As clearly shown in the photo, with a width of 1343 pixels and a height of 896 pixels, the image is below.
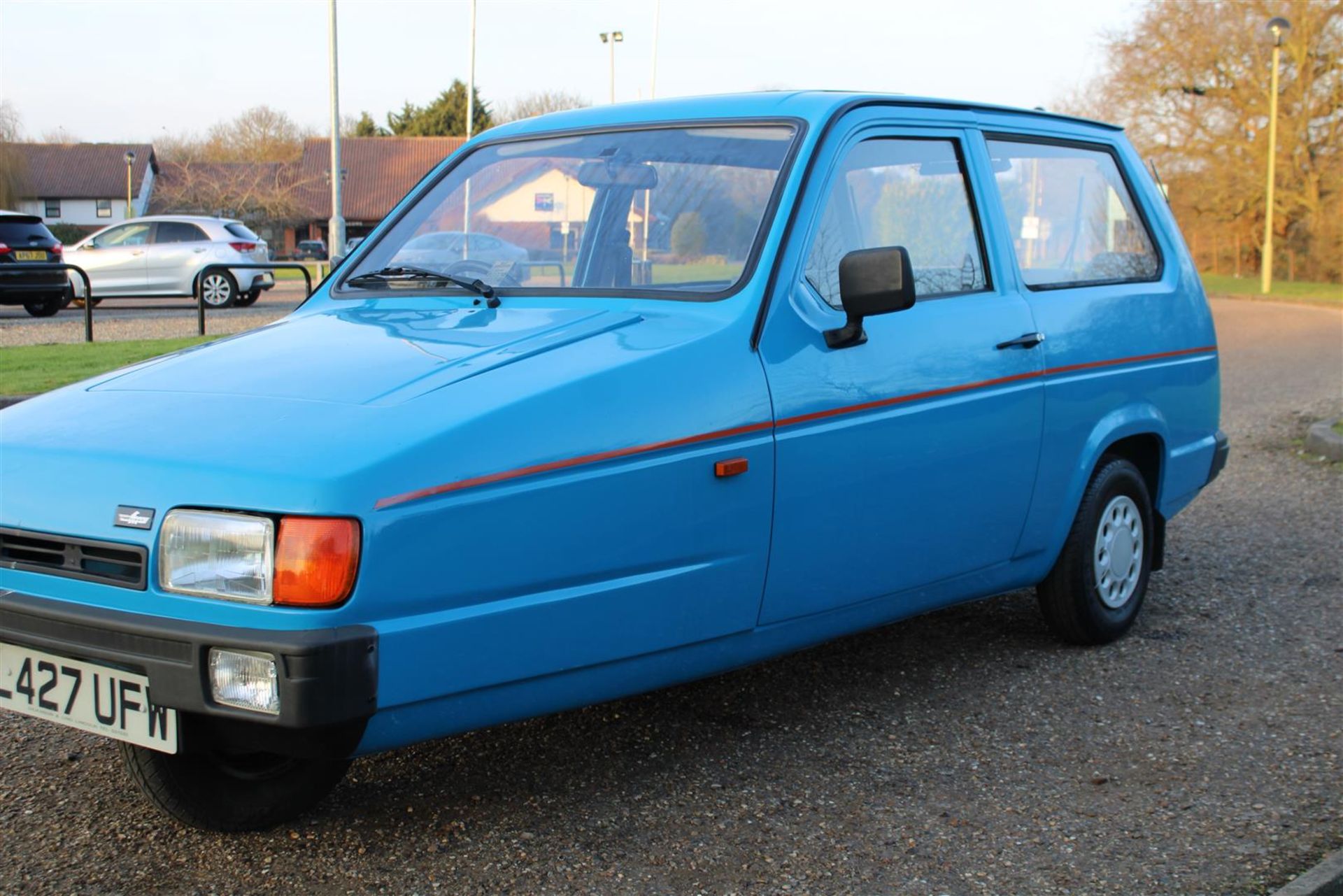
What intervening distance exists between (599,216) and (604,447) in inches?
50.3

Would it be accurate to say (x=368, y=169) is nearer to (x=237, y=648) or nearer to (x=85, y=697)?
(x=85, y=697)

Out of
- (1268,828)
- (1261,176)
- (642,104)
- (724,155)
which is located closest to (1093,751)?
(1268,828)

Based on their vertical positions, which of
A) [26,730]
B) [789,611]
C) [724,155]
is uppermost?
[724,155]

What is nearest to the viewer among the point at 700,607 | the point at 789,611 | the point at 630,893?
the point at 630,893

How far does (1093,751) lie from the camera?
13.0 feet

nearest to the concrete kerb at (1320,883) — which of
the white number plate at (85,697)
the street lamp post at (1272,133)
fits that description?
the white number plate at (85,697)

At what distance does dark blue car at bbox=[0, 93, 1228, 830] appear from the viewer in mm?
2768

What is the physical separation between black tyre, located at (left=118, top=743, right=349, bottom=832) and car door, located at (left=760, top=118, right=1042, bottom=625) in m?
1.22

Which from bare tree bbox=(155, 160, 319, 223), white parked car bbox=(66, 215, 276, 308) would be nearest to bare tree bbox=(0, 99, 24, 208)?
bare tree bbox=(155, 160, 319, 223)

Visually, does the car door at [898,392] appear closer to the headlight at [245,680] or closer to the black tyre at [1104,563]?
the black tyre at [1104,563]

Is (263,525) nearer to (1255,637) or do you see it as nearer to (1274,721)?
(1274,721)

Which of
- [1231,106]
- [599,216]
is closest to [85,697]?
[599,216]

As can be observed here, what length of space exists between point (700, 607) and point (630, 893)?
2.27 ft

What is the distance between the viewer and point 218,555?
275cm
